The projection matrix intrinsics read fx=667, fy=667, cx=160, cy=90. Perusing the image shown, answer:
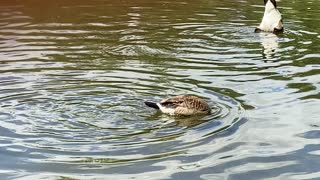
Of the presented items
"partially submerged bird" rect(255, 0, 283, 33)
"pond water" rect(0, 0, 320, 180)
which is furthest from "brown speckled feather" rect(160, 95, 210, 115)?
"partially submerged bird" rect(255, 0, 283, 33)

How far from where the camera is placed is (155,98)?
9.34m

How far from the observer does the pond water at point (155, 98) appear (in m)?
6.90

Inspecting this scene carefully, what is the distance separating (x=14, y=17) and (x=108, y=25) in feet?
10.9

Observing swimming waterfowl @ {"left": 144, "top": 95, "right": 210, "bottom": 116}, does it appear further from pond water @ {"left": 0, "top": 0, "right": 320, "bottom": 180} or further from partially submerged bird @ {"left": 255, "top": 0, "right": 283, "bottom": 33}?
→ partially submerged bird @ {"left": 255, "top": 0, "right": 283, "bottom": 33}

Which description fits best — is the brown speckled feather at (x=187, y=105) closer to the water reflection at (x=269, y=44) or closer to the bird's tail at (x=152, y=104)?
the bird's tail at (x=152, y=104)

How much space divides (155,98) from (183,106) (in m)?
1.01

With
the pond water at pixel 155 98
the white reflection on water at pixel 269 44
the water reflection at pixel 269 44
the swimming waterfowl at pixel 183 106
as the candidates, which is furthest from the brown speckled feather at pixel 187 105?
the white reflection on water at pixel 269 44

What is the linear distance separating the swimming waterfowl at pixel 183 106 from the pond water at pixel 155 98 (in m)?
0.10

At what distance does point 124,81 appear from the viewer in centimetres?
1044

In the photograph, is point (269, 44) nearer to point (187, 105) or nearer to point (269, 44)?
point (269, 44)

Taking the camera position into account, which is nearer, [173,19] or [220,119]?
[220,119]

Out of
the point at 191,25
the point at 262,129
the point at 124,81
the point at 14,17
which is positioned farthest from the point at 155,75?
the point at 14,17

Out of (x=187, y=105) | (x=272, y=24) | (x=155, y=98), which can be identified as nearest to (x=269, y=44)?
(x=272, y=24)

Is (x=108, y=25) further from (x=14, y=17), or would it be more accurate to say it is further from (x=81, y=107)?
(x=81, y=107)
